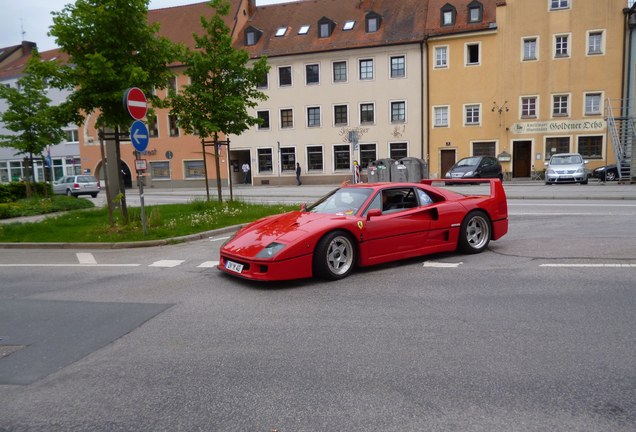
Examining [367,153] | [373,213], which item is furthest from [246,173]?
[373,213]

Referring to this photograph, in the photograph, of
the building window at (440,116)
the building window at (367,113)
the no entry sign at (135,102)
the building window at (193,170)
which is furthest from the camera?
the building window at (193,170)

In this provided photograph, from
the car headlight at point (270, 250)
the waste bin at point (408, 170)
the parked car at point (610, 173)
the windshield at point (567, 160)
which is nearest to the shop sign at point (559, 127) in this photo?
the parked car at point (610, 173)

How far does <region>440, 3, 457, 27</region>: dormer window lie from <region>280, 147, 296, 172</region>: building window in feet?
49.8

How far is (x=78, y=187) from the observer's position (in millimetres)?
33250

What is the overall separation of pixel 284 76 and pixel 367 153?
932 cm

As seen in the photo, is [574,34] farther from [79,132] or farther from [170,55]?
[79,132]

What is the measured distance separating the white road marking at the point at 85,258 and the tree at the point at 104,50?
11.0ft

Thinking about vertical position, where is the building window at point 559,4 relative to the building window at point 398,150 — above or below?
above

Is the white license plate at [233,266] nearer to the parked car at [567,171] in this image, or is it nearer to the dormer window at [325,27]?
the parked car at [567,171]

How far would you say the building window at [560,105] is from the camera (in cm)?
3638

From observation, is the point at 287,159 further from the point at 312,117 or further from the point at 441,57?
the point at 441,57

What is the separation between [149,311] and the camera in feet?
19.3

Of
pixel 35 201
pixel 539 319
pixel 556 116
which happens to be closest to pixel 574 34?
pixel 556 116

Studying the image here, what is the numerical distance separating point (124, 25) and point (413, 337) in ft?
32.8
